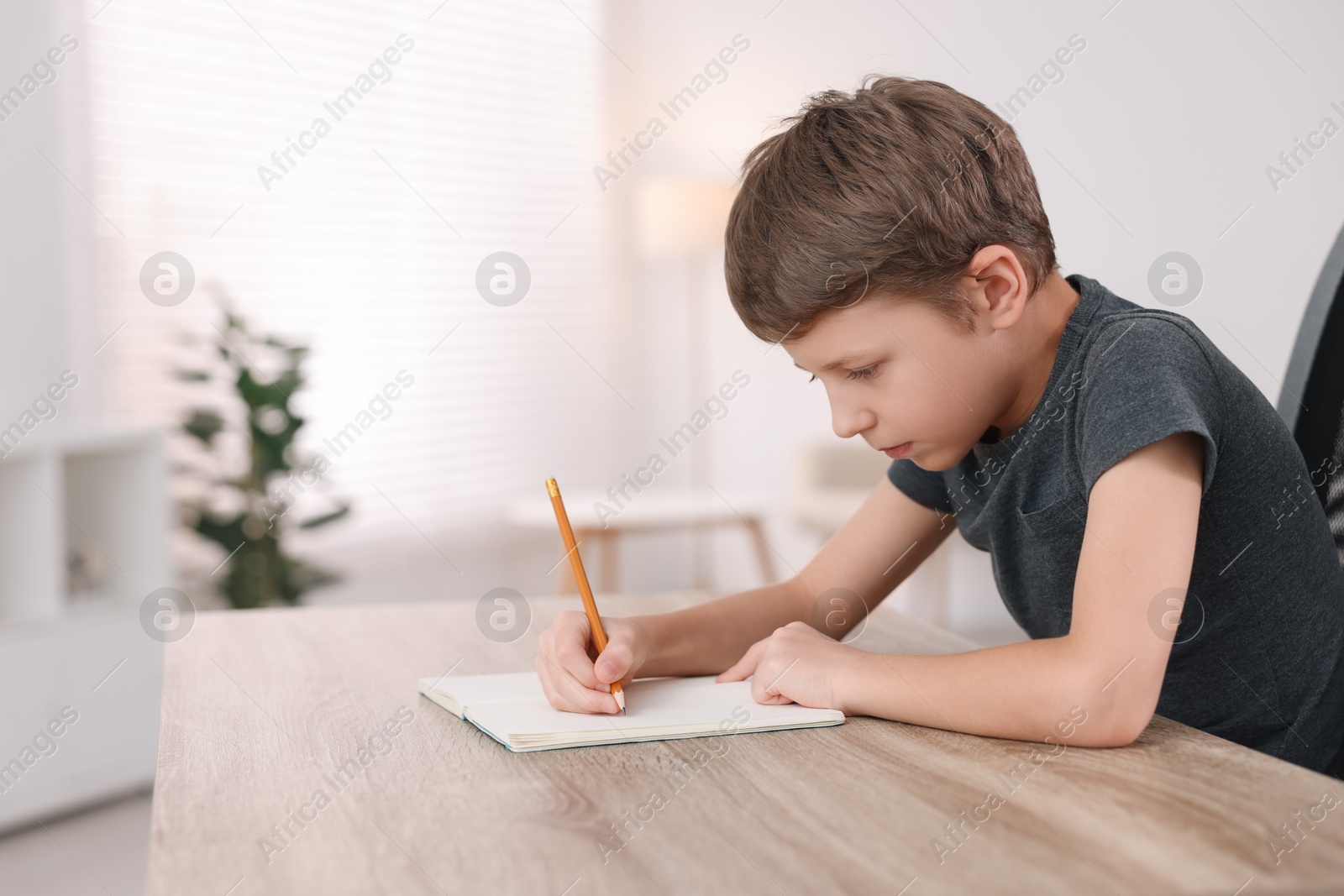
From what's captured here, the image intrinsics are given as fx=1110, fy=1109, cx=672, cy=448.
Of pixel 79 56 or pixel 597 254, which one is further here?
pixel 597 254

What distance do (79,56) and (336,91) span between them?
31.3 inches

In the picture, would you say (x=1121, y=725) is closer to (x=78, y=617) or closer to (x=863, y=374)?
(x=863, y=374)

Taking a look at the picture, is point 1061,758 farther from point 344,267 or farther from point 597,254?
point 597,254

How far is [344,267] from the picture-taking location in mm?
3533

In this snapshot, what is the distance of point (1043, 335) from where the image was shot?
0.94 meters

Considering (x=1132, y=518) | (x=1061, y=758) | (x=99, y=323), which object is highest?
(x=1132, y=518)

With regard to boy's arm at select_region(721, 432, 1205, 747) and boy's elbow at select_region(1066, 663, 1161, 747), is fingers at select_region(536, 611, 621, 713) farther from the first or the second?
boy's elbow at select_region(1066, 663, 1161, 747)

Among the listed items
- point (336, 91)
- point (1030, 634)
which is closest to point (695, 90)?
point (336, 91)

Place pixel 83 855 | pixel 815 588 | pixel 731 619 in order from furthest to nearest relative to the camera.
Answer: pixel 83 855 → pixel 815 588 → pixel 731 619

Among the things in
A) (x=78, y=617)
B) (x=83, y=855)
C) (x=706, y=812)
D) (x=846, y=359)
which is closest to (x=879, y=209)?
(x=846, y=359)

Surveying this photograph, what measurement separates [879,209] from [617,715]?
1.38 ft

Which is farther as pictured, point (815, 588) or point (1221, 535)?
point (815, 588)

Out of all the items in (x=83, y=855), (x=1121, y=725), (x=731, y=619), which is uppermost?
(x=1121, y=725)

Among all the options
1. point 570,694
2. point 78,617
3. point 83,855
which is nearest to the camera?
point 570,694
